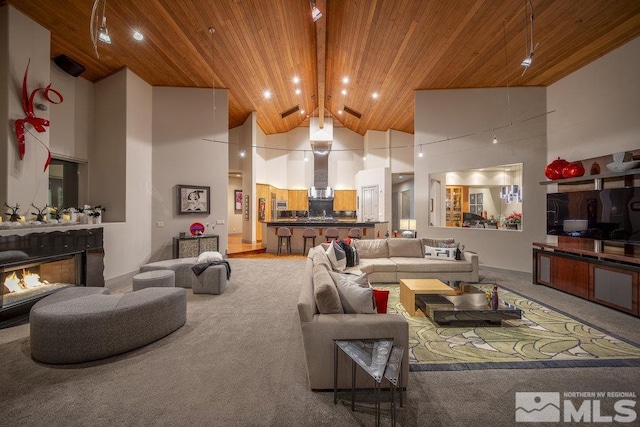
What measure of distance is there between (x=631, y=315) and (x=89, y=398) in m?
6.18

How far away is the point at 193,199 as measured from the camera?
23.4ft

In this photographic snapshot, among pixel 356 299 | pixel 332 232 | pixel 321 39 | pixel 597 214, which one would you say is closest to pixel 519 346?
pixel 356 299

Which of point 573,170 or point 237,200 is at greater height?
point 573,170

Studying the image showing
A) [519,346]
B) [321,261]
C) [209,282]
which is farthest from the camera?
[209,282]

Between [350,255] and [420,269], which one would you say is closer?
[350,255]

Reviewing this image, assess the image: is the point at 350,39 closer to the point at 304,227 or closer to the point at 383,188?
the point at 304,227

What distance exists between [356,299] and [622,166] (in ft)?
16.2

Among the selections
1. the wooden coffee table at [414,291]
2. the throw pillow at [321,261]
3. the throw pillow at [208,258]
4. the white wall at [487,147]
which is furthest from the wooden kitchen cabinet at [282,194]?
the wooden coffee table at [414,291]

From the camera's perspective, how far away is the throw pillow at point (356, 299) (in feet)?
7.86

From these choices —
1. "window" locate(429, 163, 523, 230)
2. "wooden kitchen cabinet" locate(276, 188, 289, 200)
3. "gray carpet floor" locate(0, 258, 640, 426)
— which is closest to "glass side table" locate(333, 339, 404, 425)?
"gray carpet floor" locate(0, 258, 640, 426)

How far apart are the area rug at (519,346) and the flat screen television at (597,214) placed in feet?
6.27

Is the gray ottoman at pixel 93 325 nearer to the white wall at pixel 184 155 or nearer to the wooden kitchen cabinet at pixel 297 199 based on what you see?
the white wall at pixel 184 155

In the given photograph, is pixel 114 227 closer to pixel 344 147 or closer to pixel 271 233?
pixel 271 233

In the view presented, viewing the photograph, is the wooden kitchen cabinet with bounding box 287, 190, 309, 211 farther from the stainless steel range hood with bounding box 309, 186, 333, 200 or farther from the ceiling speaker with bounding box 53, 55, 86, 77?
the ceiling speaker with bounding box 53, 55, 86, 77
